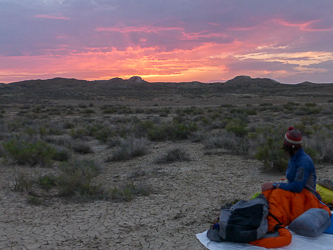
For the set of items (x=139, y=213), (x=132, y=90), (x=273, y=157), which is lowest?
(x=139, y=213)

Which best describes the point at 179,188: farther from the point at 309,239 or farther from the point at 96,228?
the point at 309,239

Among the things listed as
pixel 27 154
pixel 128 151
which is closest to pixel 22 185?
pixel 27 154

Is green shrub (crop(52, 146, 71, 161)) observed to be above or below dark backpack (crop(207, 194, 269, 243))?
below

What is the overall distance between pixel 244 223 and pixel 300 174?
44.2 inches

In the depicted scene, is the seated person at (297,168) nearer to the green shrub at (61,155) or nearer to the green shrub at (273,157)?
the green shrub at (273,157)

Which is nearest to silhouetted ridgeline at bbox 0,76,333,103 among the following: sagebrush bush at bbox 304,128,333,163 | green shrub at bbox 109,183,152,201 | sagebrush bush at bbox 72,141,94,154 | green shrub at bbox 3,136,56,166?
sagebrush bush at bbox 72,141,94,154

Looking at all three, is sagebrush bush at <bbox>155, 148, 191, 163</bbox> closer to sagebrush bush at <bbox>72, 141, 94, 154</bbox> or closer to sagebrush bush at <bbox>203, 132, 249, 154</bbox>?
sagebrush bush at <bbox>203, 132, 249, 154</bbox>

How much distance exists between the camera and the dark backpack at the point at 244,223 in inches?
170

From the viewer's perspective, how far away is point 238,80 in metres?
132

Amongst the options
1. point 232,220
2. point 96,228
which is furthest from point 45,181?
point 232,220

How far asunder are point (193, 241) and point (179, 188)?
280 centimetres

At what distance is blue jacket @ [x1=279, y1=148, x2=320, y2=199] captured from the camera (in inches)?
183

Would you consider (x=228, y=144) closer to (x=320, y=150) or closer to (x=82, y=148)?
(x=320, y=150)

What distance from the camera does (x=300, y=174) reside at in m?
4.67
